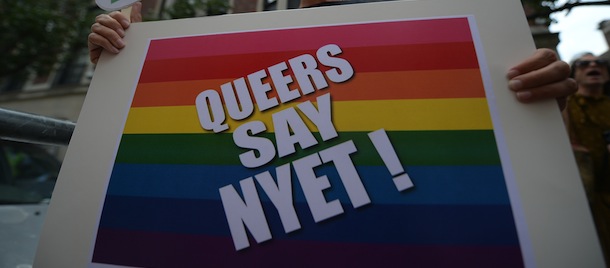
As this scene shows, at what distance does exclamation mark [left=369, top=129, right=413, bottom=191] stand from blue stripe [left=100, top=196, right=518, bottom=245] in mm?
45

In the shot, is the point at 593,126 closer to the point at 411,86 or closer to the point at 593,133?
the point at 593,133

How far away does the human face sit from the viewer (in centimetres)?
191

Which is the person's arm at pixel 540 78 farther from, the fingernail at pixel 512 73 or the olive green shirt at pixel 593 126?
the olive green shirt at pixel 593 126

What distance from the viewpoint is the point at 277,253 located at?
531 mm

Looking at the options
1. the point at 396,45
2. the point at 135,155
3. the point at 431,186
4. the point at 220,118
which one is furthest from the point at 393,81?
the point at 135,155

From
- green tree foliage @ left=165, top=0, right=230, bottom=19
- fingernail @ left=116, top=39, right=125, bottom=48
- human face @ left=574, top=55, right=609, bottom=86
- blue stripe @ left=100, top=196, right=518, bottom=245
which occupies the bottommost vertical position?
blue stripe @ left=100, top=196, right=518, bottom=245

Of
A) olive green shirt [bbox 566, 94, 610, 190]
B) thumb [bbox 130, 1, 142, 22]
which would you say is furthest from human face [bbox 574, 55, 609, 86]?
thumb [bbox 130, 1, 142, 22]

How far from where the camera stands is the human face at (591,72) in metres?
1.91

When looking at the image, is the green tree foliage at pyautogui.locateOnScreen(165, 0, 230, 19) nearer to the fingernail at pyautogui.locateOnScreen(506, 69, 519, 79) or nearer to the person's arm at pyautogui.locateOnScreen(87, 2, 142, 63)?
the person's arm at pyautogui.locateOnScreen(87, 2, 142, 63)

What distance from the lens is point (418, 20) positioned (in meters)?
0.66

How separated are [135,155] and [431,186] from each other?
0.66 metres

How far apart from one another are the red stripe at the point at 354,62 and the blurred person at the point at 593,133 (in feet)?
5.13

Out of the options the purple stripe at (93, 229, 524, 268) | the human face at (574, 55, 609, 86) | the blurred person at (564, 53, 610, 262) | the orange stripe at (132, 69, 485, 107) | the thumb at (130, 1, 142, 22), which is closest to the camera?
the purple stripe at (93, 229, 524, 268)

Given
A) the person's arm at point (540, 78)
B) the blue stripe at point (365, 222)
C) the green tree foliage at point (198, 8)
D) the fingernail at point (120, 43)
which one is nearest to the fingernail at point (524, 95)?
the person's arm at point (540, 78)
